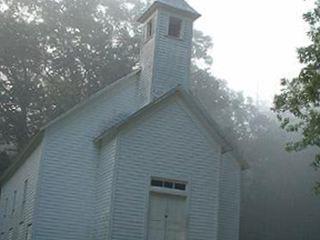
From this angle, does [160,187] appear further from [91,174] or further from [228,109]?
[228,109]

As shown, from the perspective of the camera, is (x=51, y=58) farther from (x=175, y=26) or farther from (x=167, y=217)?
(x=167, y=217)

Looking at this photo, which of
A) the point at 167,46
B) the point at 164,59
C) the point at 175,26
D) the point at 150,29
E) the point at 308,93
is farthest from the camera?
the point at 150,29

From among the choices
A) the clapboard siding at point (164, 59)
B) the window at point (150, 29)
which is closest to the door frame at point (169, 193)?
the clapboard siding at point (164, 59)

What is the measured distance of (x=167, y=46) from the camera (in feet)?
88.4

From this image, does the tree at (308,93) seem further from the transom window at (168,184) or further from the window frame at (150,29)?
the window frame at (150,29)

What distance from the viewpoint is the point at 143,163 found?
23.5 metres

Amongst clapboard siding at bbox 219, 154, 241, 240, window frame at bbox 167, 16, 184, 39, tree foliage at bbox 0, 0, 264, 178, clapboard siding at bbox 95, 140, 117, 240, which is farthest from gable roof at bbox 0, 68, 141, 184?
tree foliage at bbox 0, 0, 264, 178

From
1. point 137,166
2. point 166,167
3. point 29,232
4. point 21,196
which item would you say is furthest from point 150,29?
point 29,232

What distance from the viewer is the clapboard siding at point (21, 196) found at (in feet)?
83.5

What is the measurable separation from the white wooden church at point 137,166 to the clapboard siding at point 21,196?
0.13 metres

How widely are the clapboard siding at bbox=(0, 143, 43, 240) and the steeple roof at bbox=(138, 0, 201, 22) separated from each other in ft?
26.8

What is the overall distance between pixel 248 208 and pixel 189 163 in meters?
30.6

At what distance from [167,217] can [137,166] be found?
2.35 metres

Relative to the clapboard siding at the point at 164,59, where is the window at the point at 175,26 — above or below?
above
